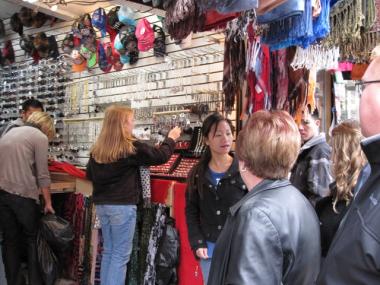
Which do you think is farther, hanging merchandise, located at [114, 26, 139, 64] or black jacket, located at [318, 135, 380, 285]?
hanging merchandise, located at [114, 26, 139, 64]

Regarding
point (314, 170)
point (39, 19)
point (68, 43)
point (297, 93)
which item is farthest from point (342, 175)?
point (39, 19)

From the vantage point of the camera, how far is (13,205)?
3.83 metres

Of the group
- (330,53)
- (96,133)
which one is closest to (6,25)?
(96,133)

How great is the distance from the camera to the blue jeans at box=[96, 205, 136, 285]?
352 cm

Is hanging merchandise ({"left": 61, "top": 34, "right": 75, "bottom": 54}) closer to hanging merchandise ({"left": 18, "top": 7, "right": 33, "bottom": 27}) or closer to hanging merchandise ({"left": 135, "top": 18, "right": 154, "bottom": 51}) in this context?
hanging merchandise ({"left": 18, "top": 7, "right": 33, "bottom": 27})

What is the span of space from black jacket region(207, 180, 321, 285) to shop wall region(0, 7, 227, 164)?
9.65ft

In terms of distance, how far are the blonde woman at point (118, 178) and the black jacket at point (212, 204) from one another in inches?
28.0

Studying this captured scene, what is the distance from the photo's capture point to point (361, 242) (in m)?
0.91

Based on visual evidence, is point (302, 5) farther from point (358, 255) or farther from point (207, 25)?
point (358, 255)

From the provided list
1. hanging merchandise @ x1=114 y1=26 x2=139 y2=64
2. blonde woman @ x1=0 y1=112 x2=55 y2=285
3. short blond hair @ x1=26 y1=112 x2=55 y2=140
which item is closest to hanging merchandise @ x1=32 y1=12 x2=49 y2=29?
hanging merchandise @ x1=114 y1=26 x2=139 y2=64

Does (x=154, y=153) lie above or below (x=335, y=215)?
above

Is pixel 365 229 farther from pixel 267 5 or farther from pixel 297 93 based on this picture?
pixel 297 93

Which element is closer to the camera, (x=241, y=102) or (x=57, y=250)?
(x=241, y=102)

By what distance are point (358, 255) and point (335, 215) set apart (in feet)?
4.47
